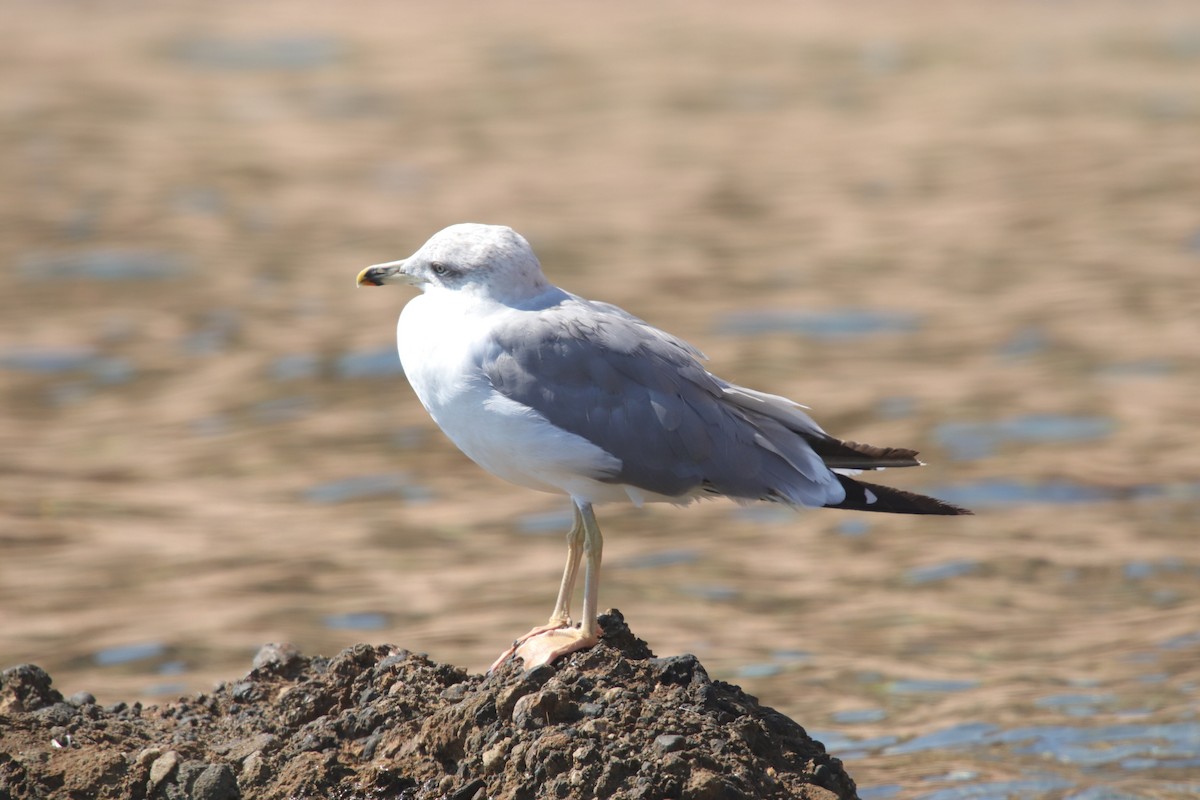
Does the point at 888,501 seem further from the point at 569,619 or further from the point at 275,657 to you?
the point at 275,657

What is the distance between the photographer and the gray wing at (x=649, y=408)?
5172mm

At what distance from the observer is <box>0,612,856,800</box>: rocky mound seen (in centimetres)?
475

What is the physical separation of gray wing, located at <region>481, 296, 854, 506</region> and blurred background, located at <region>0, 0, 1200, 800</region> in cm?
207

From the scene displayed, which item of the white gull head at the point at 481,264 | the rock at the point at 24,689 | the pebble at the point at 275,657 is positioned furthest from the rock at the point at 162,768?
the white gull head at the point at 481,264

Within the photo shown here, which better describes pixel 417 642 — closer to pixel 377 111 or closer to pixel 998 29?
pixel 377 111

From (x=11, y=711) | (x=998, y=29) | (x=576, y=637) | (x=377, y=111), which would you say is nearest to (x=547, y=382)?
(x=576, y=637)

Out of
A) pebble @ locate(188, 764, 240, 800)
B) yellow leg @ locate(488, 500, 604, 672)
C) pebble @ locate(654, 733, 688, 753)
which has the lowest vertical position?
pebble @ locate(188, 764, 240, 800)

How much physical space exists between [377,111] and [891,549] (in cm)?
1140

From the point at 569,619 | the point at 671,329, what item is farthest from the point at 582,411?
the point at 671,329

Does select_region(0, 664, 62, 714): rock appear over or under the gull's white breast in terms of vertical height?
under

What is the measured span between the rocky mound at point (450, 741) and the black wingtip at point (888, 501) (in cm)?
68

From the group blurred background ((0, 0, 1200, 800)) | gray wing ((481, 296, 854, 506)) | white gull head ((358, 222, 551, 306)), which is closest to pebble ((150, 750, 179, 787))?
gray wing ((481, 296, 854, 506))

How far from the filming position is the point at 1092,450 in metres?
11.3

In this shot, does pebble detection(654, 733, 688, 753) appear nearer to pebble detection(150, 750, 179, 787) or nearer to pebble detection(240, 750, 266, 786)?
pebble detection(240, 750, 266, 786)
